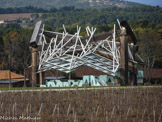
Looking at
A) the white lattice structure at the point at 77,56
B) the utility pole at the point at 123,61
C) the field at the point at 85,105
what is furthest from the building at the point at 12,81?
the field at the point at 85,105

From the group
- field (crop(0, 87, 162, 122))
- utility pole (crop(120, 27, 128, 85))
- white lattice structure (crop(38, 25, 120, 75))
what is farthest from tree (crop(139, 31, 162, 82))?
field (crop(0, 87, 162, 122))

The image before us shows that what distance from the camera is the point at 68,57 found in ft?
137

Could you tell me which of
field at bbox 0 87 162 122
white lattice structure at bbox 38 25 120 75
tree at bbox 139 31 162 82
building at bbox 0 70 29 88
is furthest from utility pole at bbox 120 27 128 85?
tree at bbox 139 31 162 82

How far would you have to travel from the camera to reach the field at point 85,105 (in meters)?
20.6

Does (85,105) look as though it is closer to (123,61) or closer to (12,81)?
(123,61)

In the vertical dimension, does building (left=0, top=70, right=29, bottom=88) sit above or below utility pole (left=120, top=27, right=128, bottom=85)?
below

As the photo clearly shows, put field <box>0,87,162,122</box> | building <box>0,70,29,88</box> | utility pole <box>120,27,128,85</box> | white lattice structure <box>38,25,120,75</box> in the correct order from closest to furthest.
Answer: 1. field <box>0,87,162,122</box>
2. utility pole <box>120,27,128,85</box>
3. white lattice structure <box>38,25,120,75</box>
4. building <box>0,70,29,88</box>

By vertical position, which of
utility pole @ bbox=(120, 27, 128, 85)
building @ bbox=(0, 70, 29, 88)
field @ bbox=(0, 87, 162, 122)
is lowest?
building @ bbox=(0, 70, 29, 88)

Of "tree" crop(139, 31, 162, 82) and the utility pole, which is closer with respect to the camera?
the utility pole

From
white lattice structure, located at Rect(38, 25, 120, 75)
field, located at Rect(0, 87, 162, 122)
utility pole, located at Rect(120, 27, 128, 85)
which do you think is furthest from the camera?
white lattice structure, located at Rect(38, 25, 120, 75)

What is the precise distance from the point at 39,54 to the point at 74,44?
4.20m

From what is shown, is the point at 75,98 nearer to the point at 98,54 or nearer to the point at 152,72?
the point at 98,54

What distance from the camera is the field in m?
20.6

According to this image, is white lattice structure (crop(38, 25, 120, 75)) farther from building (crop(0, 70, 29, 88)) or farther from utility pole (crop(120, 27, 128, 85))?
building (crop(0, 70, 29, 88))
